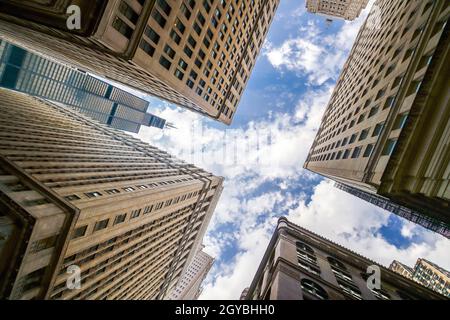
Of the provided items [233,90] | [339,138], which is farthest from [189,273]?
[339,138]

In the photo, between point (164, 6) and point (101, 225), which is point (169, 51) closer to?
point (164, 6)

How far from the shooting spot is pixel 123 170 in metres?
58.8

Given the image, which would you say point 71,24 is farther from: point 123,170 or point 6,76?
point 6,76

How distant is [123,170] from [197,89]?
3056 centimetres

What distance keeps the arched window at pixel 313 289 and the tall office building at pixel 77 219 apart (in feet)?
79.3

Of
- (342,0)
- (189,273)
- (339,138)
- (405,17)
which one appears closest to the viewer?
(405,17)

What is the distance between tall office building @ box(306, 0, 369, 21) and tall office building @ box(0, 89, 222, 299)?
74870 mm

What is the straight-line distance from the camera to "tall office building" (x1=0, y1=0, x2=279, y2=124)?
20.8 metres

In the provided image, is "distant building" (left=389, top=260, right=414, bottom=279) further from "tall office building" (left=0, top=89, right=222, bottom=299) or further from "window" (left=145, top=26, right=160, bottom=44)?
"window" (left=145, top=26, right=160, bottom=44)

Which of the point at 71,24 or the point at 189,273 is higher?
the point at 71,24

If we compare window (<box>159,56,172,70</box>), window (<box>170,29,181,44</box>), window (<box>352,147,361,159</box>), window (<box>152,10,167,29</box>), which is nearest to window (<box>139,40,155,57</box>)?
window (<box>159,56,172,70</box>)

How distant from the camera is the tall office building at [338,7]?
286 ft

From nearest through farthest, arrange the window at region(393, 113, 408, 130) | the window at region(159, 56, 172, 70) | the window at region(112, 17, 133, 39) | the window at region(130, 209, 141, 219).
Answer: the window at region(393, 113, 408, 130) → the window at region(112, 17, 133, 39) → the window at region(159, 56, 172, 70) → the window at region(130, 209, 141, 219)

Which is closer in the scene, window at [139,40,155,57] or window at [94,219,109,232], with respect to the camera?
window at [139,40,155,57]
